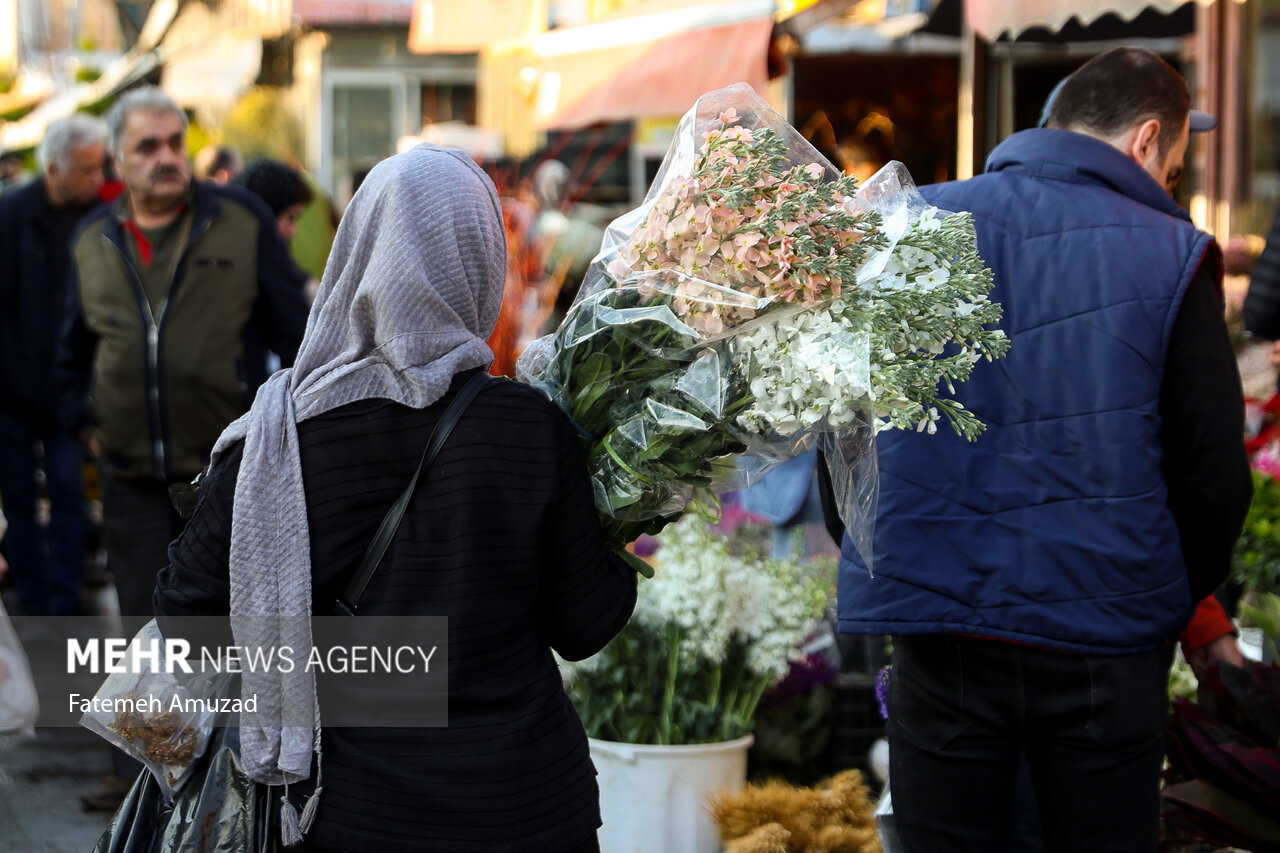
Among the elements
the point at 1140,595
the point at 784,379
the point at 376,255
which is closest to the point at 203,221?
the point at 376,255

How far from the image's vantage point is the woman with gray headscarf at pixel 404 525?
6.44 feet

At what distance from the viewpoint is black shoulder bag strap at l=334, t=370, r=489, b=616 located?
196 centimetres

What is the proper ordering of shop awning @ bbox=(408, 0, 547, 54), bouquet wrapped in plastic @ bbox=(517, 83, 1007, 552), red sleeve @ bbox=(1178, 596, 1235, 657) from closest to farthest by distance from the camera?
bouquet wrapped in plastic @ bbox=(517, 83, 1007, 552), red sleeve @ bbox=(1178, 596, 1235, 657), shop awning @ bbox=(408, 0, 547, 54)

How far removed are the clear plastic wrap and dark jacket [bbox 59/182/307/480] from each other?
76.2 inches

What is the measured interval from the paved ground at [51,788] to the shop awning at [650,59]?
369 cm

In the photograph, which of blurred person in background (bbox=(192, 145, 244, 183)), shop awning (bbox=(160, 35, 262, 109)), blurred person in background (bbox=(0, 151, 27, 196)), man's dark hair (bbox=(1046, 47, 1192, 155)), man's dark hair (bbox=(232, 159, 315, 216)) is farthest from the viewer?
shop awning (bbox=(160, 35, 262, 109))

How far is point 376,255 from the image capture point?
196 cm

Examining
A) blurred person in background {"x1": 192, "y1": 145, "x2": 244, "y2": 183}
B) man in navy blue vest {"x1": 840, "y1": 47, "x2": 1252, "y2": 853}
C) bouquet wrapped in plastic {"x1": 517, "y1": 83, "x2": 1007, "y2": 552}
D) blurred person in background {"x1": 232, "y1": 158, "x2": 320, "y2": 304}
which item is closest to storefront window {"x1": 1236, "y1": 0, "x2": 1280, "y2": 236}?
blurred person in background {"x1": 232, "y1": 158, "x2": 320, "y2": 304}

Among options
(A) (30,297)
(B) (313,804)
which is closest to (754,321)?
(B) (313,804)

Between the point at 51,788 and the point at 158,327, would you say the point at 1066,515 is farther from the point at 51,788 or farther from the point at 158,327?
the point at 51,788

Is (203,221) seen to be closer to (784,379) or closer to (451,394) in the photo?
(451,394)

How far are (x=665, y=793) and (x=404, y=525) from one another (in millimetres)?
1812

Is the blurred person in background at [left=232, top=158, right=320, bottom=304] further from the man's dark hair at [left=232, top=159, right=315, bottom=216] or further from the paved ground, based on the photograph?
the paved ground

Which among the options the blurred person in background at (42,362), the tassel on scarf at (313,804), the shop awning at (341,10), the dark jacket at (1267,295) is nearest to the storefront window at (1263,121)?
the dark jacket at (1267,295)
